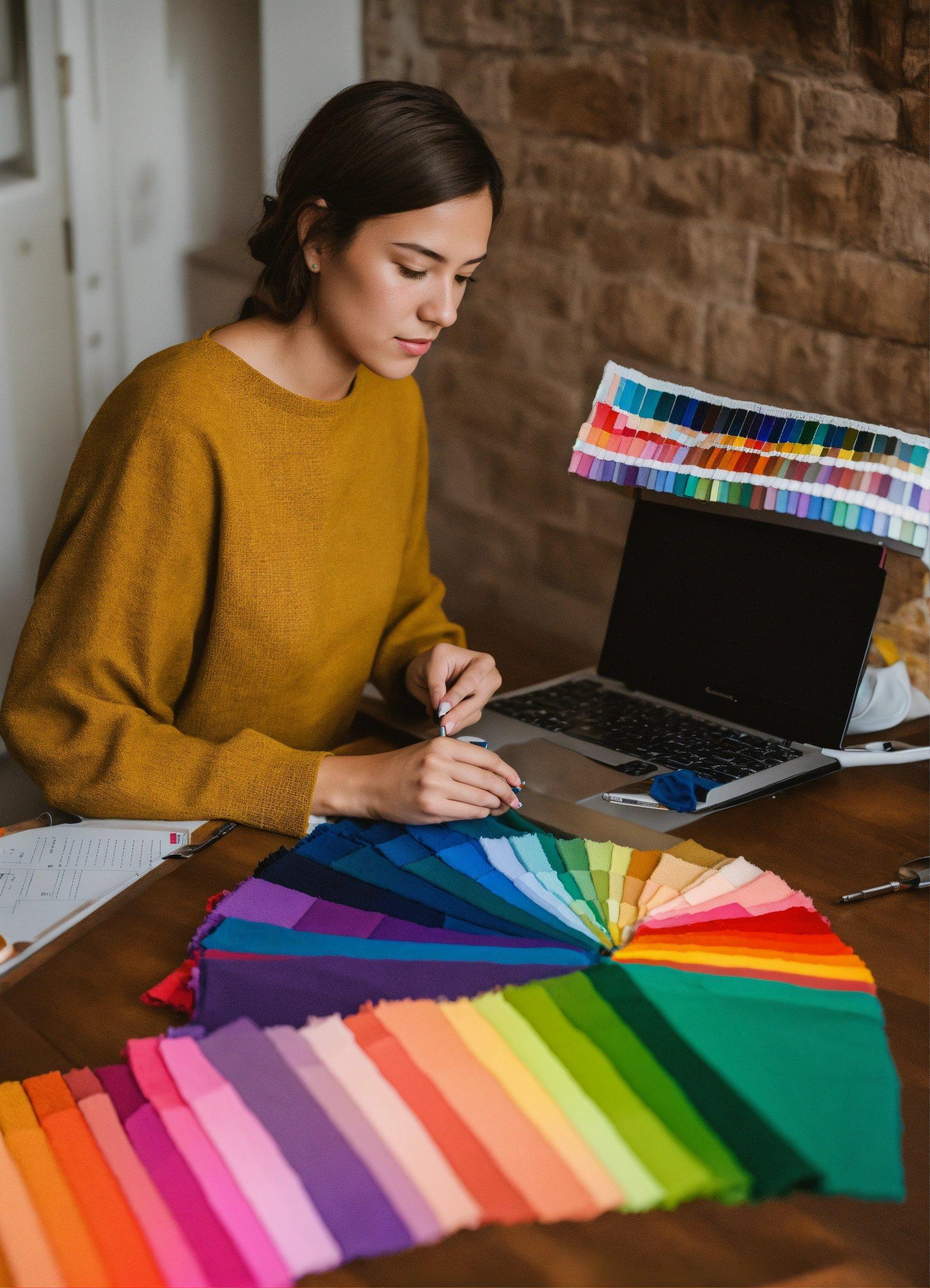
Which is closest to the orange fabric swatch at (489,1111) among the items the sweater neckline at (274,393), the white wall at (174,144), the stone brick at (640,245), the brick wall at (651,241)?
→ the sweater neckline at (274,393)

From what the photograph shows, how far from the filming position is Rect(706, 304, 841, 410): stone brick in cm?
178

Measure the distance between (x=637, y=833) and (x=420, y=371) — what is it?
4.63 feet

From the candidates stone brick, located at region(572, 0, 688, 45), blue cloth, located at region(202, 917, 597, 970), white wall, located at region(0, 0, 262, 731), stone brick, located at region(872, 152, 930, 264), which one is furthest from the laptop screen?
white wall, located at region(0, 0, 262, 731)

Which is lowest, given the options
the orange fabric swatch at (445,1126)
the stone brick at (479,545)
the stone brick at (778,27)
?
the stone brick at (479,545)

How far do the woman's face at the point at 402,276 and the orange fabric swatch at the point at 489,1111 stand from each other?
2.49ft

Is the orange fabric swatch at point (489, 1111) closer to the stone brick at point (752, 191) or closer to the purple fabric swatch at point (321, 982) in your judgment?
the purple fabric swatch at point (321, 982)

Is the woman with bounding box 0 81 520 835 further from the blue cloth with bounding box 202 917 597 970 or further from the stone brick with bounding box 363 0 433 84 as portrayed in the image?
the stone brick with bounding box 363 0 433 84

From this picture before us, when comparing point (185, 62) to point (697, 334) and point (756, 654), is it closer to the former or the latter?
point (697, 334)

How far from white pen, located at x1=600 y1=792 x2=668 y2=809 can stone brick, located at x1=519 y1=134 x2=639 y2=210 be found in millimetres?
1080

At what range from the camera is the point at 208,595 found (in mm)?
1458

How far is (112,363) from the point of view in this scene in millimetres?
2389

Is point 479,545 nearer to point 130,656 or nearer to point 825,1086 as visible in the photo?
point 130,656

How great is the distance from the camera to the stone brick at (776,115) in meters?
1.71

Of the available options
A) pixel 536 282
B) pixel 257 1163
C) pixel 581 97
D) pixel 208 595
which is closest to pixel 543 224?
pixel 536 282
